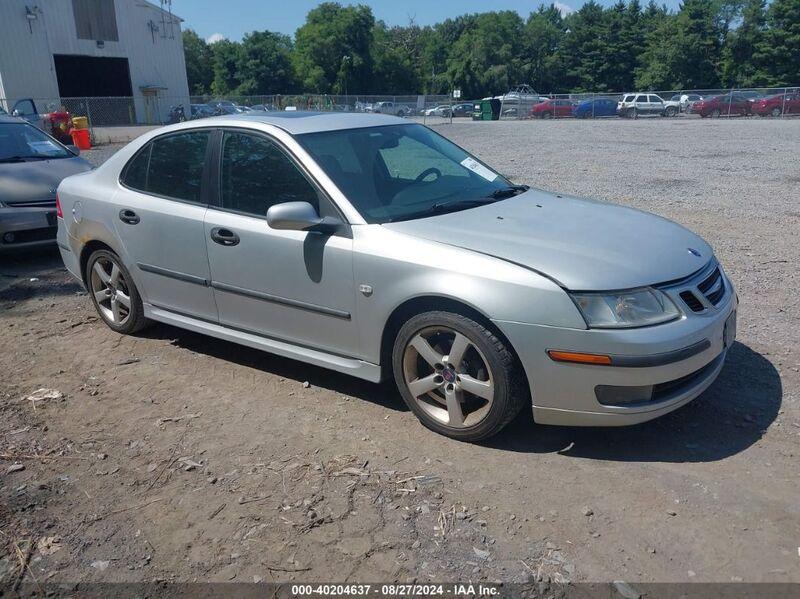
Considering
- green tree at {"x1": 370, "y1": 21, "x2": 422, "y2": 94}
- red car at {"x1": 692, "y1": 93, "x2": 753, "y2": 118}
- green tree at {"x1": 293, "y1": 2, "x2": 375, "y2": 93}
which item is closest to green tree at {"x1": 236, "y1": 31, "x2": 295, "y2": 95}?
green tree at {"x1": 293, "y1": 2, "x2": 375, "y2": 93}

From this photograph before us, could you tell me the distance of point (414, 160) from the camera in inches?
189

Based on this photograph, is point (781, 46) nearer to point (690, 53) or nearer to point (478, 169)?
point (690, 53)

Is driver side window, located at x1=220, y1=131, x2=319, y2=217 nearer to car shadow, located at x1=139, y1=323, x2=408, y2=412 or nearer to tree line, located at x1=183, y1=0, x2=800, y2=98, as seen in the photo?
car shadow, located at x1=139, y1=323, x2=408, y2=412

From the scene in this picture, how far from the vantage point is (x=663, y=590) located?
8.64 ft

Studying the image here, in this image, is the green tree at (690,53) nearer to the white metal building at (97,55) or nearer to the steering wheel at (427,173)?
the white metal building at (97,55)

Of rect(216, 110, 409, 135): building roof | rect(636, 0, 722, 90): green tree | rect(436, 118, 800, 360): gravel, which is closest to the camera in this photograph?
rect(216, 110, 409, 135): building roof

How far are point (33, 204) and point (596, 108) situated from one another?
4221 cm

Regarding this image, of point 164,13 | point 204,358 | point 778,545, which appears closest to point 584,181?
point 204,358

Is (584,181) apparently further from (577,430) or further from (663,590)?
(663,590)

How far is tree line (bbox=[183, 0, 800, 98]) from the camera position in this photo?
218 ft

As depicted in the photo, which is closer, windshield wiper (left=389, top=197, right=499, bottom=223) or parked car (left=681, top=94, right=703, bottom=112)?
windshield wiper (left=389, top=197, right=499, bottom=223)

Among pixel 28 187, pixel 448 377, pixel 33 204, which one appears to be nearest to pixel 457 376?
Answer: pixel 448 377

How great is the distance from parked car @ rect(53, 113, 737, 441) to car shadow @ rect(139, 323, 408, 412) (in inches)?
11.3

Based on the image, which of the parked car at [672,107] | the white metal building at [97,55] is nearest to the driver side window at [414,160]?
the white metal building at [97,55]
